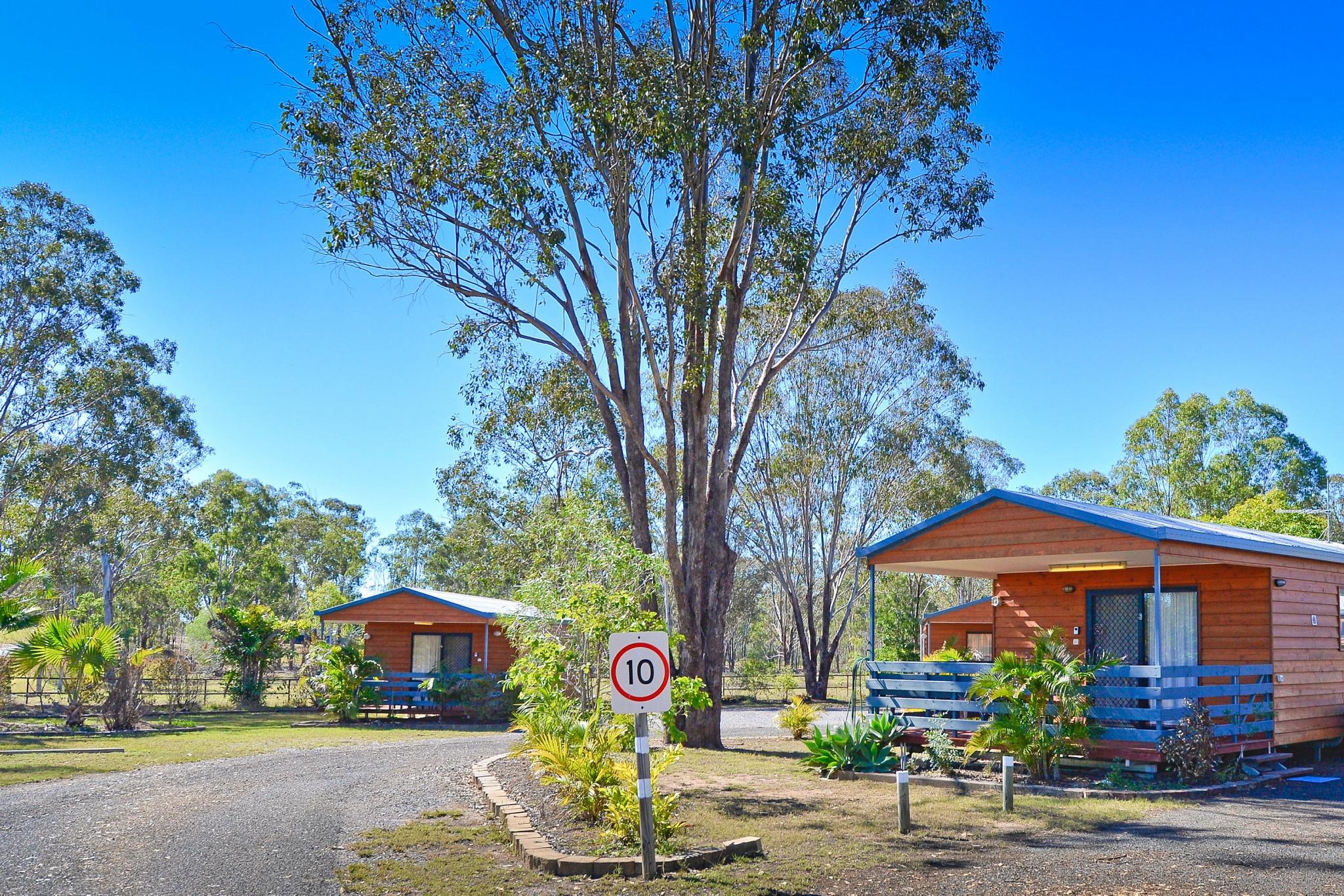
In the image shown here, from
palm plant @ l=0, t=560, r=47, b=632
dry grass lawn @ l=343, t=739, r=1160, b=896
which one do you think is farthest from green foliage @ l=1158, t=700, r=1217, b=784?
palm plant @ l=0, t=560, r=47, b=632

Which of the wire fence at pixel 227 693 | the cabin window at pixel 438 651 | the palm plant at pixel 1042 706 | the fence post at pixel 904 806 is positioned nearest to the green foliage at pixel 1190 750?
the palm plant at pixel 1042 706

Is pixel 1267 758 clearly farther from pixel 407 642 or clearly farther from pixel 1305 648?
pixel 407 642

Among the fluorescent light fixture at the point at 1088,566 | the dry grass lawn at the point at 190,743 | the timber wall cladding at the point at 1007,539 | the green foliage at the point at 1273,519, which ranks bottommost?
the dry grass lawn at the point at 190,743

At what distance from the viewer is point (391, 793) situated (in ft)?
39.2

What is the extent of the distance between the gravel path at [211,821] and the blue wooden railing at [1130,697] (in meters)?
5.80

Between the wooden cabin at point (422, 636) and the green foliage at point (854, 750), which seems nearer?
the green foliage at point (854, 750)

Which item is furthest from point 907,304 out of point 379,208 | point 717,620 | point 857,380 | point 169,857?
point 169,857

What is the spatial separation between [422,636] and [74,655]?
453 inches

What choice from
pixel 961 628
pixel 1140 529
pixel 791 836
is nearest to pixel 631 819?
pixel 791 836

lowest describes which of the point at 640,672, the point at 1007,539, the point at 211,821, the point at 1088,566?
the point at 211,821

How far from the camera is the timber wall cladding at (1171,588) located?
14.6 metres

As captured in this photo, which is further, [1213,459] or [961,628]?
[1213,459]

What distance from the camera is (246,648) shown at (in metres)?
29.2

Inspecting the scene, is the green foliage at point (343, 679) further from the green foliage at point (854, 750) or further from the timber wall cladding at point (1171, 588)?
the timber wall cladding at point (1171, 588)
